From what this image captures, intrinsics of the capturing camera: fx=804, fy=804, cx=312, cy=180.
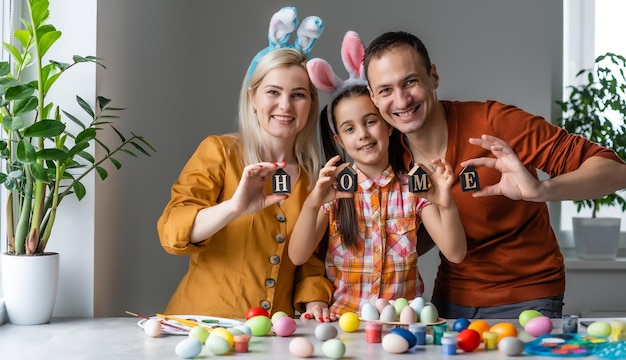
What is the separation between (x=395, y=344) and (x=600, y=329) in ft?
1.57

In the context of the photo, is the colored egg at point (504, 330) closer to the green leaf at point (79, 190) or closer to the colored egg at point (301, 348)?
the colored egg at point (301, 348)

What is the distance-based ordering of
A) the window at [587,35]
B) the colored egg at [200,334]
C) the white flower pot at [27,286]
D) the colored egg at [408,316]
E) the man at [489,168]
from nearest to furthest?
the colored egg at [200,334] → the colored egg at [408,316] → the white flower pot at [27,286] → the man at [489,168] → the window at [587,35]

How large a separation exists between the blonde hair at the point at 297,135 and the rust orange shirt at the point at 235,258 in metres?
0.05

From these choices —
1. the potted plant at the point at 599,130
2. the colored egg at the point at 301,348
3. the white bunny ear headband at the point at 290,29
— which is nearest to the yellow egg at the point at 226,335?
the colored egg at the point at 301,348

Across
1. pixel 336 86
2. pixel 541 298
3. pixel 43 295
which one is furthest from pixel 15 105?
pixel 541 298

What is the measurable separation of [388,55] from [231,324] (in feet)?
2.77

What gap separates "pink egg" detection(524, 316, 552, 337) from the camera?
69.3 inches

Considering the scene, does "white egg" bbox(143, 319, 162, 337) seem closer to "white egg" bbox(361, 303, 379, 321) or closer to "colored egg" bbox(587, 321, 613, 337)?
"white egg" bbox(361, 303, 379, 321)

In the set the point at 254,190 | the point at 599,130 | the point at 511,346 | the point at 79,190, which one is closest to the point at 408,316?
the point at 511,346

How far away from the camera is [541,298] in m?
2.27

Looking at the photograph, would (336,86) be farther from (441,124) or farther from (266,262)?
(266,262)

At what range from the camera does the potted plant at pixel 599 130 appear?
3.67 m

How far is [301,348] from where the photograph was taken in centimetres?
157

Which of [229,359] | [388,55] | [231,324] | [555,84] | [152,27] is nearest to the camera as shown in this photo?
[229,359]
